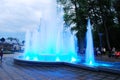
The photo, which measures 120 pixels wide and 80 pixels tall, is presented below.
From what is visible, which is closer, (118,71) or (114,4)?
(118,71)

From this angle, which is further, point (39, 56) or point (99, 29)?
point (99, 29)

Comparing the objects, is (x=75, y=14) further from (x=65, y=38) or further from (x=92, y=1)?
(x=65, y=38)

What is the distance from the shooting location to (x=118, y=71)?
1366cm

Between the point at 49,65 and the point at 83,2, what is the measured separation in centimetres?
2629

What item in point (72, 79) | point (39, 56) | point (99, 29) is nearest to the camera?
point (72, 79)

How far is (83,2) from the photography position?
43.2 m

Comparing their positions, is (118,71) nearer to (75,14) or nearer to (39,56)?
(39,56)

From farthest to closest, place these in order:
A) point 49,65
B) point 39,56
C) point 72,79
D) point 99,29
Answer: point 99,29 < point 39,56 < point 49,65 < point 72,79

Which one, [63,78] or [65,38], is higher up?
[65,38]

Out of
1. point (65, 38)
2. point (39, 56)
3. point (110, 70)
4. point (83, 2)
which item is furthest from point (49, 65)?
point (83, 2)

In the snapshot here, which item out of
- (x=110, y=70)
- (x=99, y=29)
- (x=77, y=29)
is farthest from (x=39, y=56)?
(x=99, y=29)

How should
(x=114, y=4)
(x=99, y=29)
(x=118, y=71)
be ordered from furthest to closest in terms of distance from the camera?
(x=99, y=29), (x=114, y=4), (x=118, y=71)

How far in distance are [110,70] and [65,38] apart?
53.9ft

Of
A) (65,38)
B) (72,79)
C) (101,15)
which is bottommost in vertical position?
(72,79)
